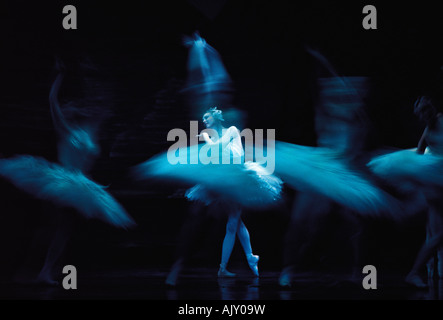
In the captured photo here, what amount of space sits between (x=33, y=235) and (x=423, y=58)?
4198 millimetres

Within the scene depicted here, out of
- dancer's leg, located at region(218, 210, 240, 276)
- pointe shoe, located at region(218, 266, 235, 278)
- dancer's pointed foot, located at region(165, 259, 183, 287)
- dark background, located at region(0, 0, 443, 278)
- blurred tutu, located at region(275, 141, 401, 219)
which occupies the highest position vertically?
dark background, located at region(0, 0, 443, 278)

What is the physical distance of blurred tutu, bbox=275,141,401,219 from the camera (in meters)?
4.95

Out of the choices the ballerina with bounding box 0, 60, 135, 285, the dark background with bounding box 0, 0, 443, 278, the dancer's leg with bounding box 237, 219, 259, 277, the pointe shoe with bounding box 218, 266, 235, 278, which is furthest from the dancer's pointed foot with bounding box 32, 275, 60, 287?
the dancer's leg with bounding box 237, 219, 259, 277

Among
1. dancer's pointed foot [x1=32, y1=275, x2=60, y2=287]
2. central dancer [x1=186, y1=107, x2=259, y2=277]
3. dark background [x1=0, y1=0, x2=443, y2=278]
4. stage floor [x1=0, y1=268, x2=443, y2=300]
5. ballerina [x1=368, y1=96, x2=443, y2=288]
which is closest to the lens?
stage floor [x1=0, y1=268, x2=443, y2=300]

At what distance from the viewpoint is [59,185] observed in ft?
16.4

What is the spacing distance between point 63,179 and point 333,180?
93.5 inches

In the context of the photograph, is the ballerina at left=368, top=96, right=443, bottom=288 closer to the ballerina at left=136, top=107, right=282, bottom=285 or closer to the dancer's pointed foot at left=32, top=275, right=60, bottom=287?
the ballerina at left=136, top=107, right=282, bottom=285

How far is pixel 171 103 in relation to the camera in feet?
18.1

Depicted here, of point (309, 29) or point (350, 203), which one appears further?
point (309, 29)

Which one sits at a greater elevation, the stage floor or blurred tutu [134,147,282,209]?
blurred tutu [134,147,282,209]

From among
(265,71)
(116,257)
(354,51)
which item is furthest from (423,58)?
(116,257)

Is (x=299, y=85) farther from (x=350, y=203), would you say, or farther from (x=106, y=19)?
(x=106, y=19)

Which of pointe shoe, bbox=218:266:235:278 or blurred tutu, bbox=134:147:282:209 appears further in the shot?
pointe shoe, bbox=218:266:235:278

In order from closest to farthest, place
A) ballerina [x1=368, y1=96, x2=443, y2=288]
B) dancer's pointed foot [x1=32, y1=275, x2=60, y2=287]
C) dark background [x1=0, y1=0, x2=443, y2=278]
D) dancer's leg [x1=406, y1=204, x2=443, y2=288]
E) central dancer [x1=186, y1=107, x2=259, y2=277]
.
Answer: dancer's leg [x1=406, y1=204, x2=443, y2=288] < ballerina [x1=368, y1=96, x2=443, y2=288] < dancer's pointed foot [x1=32, y1=275, x2=60, y2=287] < central dancer [x1=186, y1=107, x2=259, y2=277] < dark background [x1=0, y1=0, x2=443, y2=278]
